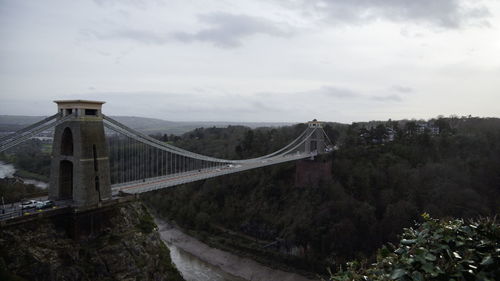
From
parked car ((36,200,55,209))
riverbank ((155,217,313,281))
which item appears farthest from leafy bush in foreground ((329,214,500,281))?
riverbank ((155,217,313,281))

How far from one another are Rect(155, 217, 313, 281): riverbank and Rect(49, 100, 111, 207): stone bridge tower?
9902 millimetres

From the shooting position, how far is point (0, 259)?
914 cm

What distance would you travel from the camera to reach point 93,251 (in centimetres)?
1132

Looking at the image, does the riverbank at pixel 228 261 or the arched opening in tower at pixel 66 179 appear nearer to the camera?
the arched opening in tower at pixel 66 179

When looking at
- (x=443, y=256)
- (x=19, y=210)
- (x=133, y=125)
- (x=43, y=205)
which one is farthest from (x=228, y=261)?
(x=133, y=125)

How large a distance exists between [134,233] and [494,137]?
25.3m

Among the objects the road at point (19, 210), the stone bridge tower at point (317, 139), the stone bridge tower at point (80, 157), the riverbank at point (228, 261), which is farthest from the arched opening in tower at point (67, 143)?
the stone bridge tower at point (317, 139)

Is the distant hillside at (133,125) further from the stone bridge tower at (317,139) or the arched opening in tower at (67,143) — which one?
the stone bridge tower at (317,139)

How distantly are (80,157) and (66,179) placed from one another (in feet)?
4.79

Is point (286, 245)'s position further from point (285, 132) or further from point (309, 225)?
point (285, 132)

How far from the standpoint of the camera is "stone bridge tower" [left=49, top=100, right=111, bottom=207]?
11508 mm

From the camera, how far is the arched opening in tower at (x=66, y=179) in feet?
39.8

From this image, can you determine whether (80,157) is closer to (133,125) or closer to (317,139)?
(317,139)

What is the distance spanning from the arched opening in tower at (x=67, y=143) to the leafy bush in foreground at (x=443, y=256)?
11.7 m
